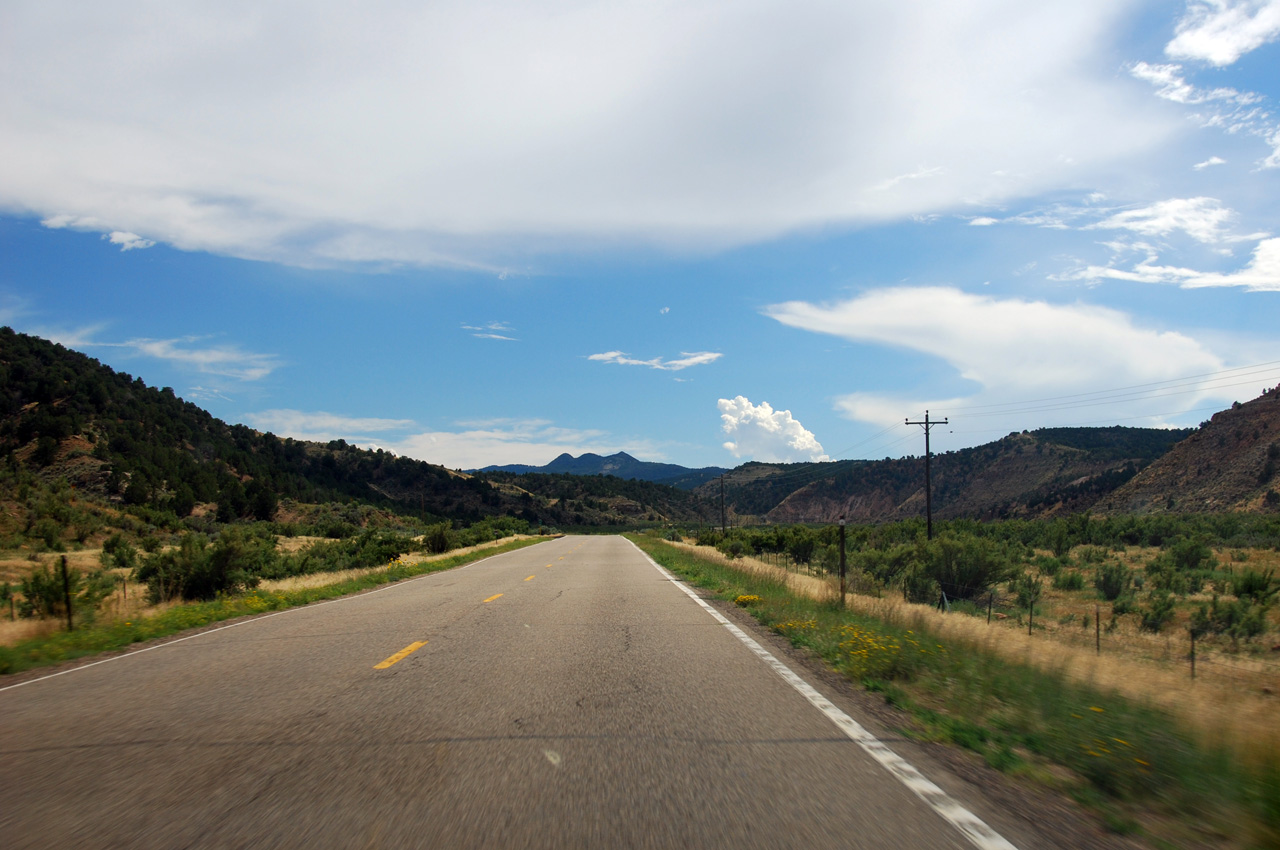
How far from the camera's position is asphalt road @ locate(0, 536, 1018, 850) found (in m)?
3.74

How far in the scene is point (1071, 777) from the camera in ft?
15.4

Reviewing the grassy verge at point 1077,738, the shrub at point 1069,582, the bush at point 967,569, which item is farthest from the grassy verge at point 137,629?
the shrub at point 1069,582

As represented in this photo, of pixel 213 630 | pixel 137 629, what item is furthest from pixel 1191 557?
pixel 137 629

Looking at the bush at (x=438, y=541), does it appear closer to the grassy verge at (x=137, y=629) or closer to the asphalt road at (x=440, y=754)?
the grassy verge at (x=137, y=629)

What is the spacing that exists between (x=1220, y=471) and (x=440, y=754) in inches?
3061

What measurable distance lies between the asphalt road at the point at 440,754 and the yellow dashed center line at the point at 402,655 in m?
0.06

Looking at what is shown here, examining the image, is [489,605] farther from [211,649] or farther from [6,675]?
[6,675]

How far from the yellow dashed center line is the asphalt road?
58 millimetres

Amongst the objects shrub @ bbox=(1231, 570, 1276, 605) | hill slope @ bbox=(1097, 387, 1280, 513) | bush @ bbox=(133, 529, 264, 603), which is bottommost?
shrub @ bbox=(1231, 570, 1276, 605)

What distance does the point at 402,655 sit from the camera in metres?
8.59

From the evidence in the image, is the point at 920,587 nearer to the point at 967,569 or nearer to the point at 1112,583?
the point at 967,569

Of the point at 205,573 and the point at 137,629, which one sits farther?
the point at 205,573

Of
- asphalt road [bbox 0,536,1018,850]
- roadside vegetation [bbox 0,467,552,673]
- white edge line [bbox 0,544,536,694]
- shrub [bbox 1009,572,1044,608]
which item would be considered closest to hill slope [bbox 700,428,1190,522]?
shrub [bbox 1009,572,1044,608]

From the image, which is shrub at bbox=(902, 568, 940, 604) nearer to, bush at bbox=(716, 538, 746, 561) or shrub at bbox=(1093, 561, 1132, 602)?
shrub at bbox=(1093, 561, 1132, 602)
